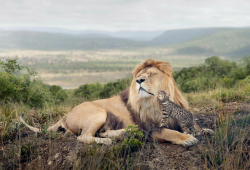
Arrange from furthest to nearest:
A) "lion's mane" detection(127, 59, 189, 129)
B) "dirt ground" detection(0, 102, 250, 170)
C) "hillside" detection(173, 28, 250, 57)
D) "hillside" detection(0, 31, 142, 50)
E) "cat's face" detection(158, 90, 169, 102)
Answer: "hillside" detection(0, 31, 142, 50) < "hillside" detection(173, 28, 250, 57) < "lion's mane" detection(127, 59, 189, 129) < "cat's face" detection(158, 90, 169, 102) < "dirt ground" detection(0, 102, 250, 170)

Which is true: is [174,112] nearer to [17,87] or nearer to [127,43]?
[17,87]

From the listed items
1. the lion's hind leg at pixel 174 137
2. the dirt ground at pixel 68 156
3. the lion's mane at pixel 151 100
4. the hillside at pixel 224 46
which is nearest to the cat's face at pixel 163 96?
the lion's mane at pixel 151 100

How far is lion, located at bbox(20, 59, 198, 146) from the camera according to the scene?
12.0ft

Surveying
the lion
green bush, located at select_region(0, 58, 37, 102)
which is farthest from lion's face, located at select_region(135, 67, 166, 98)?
green bush, located at select_region(0, 58, 37, 102)

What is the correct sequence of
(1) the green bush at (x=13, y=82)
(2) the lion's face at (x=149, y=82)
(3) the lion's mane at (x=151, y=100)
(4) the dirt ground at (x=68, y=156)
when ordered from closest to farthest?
(4) the dirt ground at (x=68, y=156) < (2) the lion's face at (x=149, y=82) < (3) the lion's mane at (x=151, y=100) < (1) the green bush at (x=13, y=82)

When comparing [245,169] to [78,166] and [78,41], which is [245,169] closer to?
[78,166]

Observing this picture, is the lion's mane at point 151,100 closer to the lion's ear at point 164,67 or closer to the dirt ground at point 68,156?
the lion's ear at point 164,67

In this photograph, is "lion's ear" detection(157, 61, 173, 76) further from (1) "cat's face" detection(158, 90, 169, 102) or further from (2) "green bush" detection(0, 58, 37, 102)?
(2) "green bush" detection(0, 58, 37, 102)

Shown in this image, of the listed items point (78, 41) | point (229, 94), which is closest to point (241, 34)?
point (78, 41)

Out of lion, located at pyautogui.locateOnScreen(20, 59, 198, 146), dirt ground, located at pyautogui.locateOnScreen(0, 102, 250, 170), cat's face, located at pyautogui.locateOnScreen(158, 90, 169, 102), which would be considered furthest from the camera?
lion, located at pyautogui.locateOnScreen(20, 59, 198, 146)

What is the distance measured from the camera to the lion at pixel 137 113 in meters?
3.67

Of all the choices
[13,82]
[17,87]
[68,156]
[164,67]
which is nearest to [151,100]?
[164,67]

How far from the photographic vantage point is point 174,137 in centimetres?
375

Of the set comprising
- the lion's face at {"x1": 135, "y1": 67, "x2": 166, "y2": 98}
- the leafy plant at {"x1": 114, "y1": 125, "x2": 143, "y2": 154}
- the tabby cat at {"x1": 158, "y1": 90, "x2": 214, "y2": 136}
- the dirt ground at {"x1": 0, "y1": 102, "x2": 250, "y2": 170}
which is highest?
the lion's face at {"x1": 135, "y1": 67, "x2": 166, "y2": 98}
